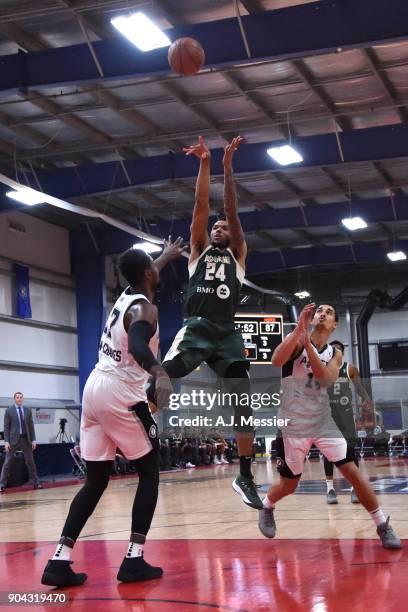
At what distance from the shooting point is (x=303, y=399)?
21.9ft

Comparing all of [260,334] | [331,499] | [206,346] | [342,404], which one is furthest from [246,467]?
[260,334]

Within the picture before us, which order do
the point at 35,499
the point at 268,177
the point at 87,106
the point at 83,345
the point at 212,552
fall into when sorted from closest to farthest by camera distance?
the point at 212,552, the point at 35,499, the point at 87,106, the point at 268,177, the point at 83,345

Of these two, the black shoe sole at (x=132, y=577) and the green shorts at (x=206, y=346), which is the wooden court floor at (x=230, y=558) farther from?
A: the green shorts at (x=206, y=346)

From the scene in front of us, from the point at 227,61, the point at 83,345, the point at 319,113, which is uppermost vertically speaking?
the point at 319,113

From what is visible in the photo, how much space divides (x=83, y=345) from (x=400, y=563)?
20.9 metres

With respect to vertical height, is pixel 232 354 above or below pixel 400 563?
above

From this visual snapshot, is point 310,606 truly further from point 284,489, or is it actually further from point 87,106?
point 87,106

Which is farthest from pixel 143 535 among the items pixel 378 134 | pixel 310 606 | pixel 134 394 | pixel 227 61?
pixel 378 134

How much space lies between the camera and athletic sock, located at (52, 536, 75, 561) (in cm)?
475

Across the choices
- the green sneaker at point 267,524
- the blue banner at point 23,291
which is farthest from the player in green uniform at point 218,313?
the blue banner at point 23,291

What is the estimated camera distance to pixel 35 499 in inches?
529

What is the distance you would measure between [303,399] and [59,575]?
8.97ft

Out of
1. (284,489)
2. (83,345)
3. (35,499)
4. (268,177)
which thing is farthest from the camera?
(83,345)

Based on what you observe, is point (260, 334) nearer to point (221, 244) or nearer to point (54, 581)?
point (221, 244)
